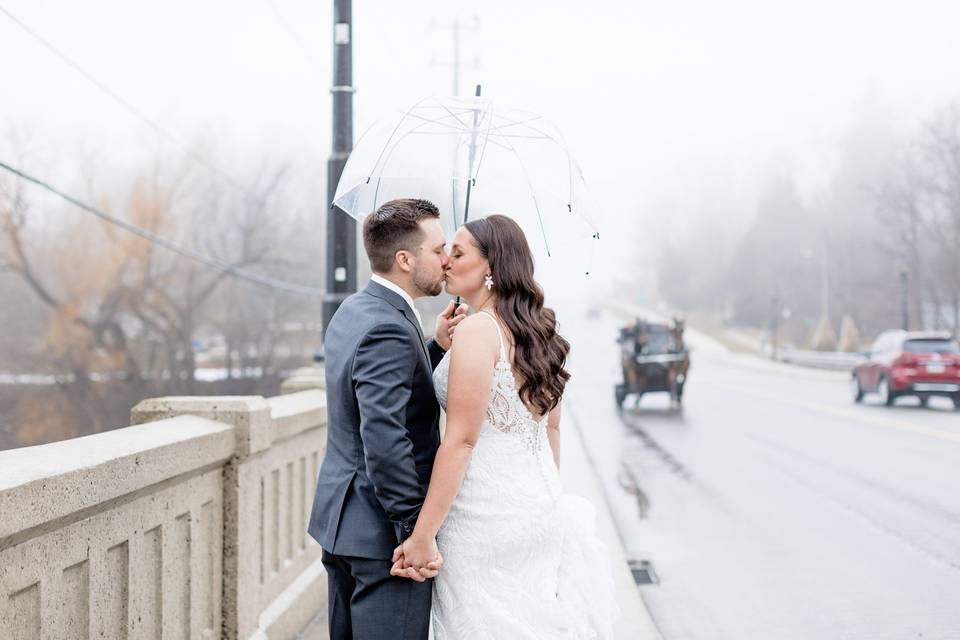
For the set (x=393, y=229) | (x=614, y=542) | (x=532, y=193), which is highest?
(x=532, y=193)

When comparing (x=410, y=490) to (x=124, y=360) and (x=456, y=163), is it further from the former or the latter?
(x=124, y=360)

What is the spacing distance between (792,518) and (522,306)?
24.6ft

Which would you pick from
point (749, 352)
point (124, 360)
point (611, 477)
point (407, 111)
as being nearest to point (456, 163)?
point (407, 111)

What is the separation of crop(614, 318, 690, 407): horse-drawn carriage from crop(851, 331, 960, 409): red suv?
15.5 ft

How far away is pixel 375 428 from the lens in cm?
262

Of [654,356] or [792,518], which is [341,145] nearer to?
[792,518]

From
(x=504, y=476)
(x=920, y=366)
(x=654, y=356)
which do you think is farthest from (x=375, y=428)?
(x=920, y=366)

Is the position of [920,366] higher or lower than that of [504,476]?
lower

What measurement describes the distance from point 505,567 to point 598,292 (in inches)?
7444

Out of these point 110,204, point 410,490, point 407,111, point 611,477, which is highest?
point 110,204

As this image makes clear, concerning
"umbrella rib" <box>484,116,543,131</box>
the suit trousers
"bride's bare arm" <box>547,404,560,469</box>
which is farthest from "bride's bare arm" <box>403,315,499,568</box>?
"umbrella rib" <box>484,116,543,131</box>

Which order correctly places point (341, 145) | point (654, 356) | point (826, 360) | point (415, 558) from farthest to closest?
1. point (826, 360)
2. point (654, 356)
3. point (341, 145)
4. point (415, 558)

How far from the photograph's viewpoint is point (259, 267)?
55.4 meters

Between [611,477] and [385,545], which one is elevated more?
[385,545]
